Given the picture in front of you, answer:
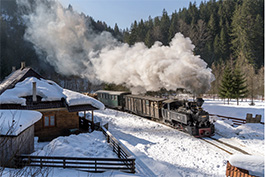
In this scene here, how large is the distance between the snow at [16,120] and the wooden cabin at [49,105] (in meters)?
2.38

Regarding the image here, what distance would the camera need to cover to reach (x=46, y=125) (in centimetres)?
1128

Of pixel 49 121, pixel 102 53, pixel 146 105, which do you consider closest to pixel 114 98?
pixel 102 53

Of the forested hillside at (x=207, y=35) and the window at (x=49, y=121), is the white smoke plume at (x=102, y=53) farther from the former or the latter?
the forested hillside at (x=207, y=35)

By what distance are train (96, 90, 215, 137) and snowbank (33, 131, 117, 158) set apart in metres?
5.82

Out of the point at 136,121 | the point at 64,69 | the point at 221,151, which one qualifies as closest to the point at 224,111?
the point at 136,121

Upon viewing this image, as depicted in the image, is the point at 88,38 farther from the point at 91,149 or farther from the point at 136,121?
A: the point at 91,149

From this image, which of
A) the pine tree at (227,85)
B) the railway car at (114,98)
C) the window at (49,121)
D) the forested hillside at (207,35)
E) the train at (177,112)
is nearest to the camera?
the window at (49,121)

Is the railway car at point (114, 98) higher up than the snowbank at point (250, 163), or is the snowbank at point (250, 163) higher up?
the railway car at point (114, 98)

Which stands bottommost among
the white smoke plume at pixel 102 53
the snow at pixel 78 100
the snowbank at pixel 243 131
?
the snowbank at pixel 243 131

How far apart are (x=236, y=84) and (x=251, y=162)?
76.3 feet

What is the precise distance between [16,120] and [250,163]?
9497 millimetres

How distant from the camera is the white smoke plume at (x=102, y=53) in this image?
16.1 metres

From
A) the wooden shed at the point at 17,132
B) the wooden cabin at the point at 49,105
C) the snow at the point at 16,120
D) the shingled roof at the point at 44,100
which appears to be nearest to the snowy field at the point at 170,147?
the wooden shed at the point at 17,132

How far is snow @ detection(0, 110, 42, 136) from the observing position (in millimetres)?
6645
